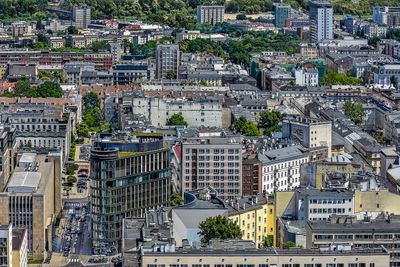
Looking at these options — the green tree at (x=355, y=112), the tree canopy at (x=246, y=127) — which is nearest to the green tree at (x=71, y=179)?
the tree canopy at (x=246, y=127)

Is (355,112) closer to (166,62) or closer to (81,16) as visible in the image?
(166,62)

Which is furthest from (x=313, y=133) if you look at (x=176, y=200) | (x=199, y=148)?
(x=176, y=200)

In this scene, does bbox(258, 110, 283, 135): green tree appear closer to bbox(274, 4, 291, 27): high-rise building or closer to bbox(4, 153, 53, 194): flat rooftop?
bbox(4, 153, 53, 194): flat rooftop

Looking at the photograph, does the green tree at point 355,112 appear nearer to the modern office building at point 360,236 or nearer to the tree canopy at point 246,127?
the tree canopy at point 246,127

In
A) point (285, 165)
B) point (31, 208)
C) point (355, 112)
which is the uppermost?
point (355, 112)

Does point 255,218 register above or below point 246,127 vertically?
below

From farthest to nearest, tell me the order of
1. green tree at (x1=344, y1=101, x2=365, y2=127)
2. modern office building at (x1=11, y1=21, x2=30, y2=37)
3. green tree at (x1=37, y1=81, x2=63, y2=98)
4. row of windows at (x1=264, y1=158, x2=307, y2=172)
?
1. modern office building at (x1=11, y1=21, x2=30, y2=37)
2. green tree at (x1=37, y1=81, x2=63, y2=98)
3. green tree at (x1=344, y1=101, x2=365, y2=127)
4. row of windows at (x1=264, y1=158, x2=307, y2=172)

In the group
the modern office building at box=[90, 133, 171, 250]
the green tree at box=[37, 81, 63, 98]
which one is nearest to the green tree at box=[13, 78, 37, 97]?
the green tree at box=[37, 81, 63, 98]
